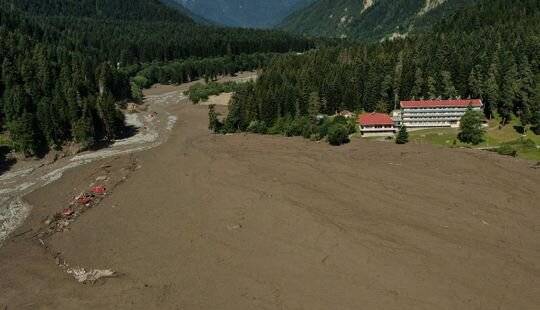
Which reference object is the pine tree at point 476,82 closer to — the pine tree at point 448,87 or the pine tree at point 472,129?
the pine tree at point 448,87

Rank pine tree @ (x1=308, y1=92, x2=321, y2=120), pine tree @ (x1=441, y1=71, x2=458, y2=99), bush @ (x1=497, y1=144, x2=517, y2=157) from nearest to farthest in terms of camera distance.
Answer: bush @ (x1=497, y1=144, x2=517, y2=157) → pine tree @ (x1=308, y1=92, x2=321, y2=120) → pine tree @ (x1=441, y1=71, x2=458, y2=99)

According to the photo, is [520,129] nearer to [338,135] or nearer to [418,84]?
[418,84]

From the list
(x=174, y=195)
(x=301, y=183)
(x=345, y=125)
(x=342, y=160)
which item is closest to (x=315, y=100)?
(x=345, y=125)

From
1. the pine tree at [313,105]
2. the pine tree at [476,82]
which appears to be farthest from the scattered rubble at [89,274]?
the pine tree at [476,82]

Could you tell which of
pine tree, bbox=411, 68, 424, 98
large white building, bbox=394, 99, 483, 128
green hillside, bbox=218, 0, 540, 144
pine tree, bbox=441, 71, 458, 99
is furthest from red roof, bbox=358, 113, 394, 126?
pine tree, bbox=441, 71, 458, 99

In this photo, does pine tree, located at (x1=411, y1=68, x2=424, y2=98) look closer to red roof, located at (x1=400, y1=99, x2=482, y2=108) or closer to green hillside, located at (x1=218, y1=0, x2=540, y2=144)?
green hillside, located at (x1=218, y1=0, x2=540, y2=144)

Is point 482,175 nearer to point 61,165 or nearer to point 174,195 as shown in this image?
point 174,195
